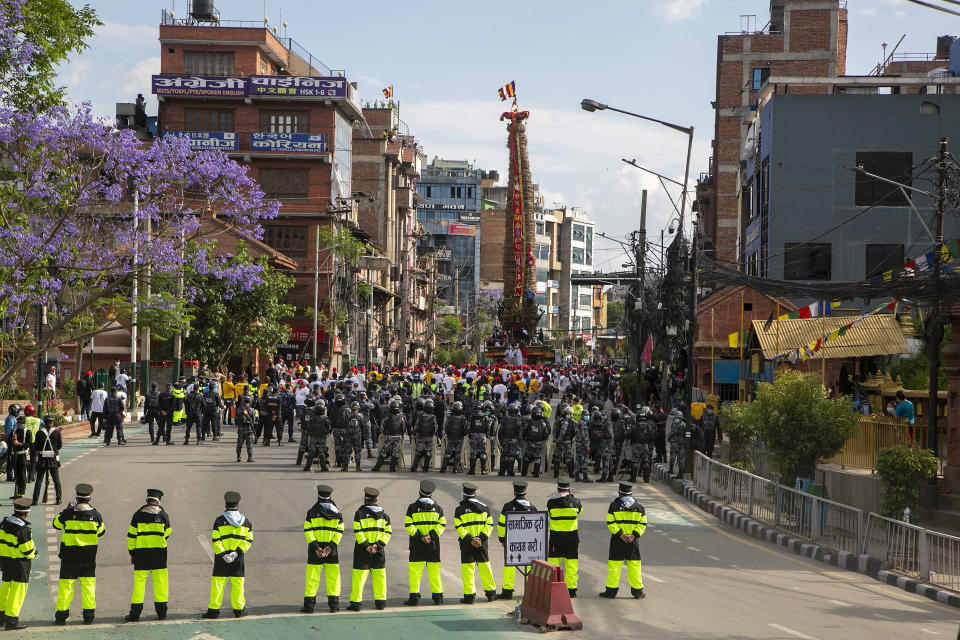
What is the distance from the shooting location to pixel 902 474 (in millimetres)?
16469

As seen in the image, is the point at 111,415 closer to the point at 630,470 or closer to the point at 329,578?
the point at 630,470

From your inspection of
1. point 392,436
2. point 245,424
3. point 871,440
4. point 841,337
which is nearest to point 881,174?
point 841,337

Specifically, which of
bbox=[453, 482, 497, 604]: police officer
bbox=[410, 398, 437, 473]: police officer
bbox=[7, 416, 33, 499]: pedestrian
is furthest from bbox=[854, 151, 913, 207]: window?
bbox=[453, 482, 497, 604]: police officer

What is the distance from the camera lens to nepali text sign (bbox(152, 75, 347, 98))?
6128cm

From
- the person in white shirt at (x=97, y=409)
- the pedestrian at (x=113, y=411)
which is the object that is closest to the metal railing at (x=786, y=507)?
the pedestrian at (x=113, y=411)

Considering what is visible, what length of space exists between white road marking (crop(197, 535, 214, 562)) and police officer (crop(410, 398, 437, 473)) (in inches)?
334

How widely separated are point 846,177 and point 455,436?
23235 millimetres

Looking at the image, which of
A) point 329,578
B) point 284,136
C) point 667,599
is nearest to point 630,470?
point 667,599

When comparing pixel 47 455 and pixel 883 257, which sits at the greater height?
pixel 883 257

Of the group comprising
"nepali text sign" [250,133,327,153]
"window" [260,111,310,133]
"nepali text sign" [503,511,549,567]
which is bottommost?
"nepali text sign" [503,511,549,567]

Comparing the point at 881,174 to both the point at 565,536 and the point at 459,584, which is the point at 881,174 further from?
the point at 459,584

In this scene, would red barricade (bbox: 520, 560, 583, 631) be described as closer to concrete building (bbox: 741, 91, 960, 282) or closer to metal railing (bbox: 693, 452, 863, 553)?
metal railing (bbox: 693, 452, 863, 553)

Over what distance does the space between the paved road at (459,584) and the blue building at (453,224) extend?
332ft

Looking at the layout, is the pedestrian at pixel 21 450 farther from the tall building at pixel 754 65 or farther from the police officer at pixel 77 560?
the tall building at pixel 754 65
